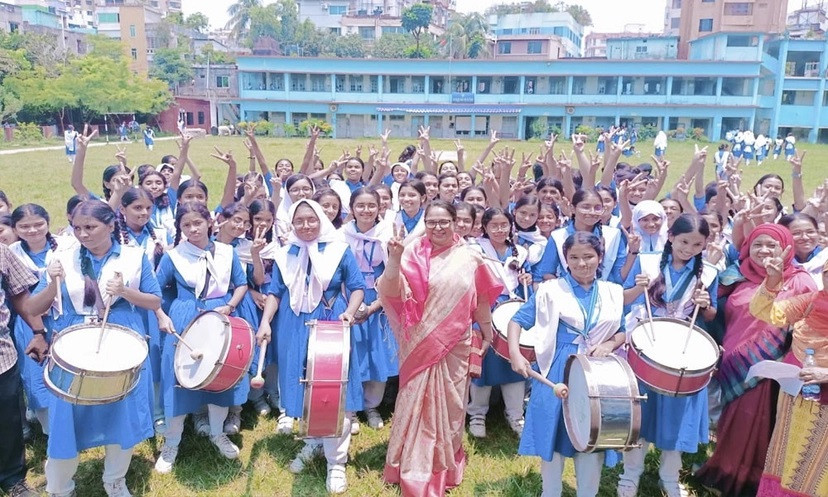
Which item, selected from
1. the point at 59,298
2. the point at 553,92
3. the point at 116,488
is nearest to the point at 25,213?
the point at 59,298

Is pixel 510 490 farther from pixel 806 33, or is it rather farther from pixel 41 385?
pixel 806 33

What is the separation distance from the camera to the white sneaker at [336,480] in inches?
168

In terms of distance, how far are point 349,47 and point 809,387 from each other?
2916 inches

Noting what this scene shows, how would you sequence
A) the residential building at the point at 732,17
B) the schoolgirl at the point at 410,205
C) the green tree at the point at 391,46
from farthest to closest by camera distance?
1. the green tree at the point at 391,46
2. the residential building at the point at 732,17
3. the schoolgirl at the point at 410,205

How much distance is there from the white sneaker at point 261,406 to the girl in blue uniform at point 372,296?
84 cm

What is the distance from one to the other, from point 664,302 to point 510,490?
163 centimetres

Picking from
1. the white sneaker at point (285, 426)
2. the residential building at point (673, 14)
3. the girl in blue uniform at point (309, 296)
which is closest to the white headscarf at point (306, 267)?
the girl in blue uniform at point (309, 296)

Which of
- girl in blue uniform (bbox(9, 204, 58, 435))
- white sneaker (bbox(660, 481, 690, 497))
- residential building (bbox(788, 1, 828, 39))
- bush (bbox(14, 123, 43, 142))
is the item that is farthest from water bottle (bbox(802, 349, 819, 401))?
residential building (bbox(788, 1, 828, 39))

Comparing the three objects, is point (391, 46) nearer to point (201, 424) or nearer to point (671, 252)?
point (201, 424)

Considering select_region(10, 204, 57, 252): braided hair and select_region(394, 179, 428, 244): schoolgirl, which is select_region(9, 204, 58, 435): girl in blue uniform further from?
select_region(394, 179, 428, 244): schoolgirl

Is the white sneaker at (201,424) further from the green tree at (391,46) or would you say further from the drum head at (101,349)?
the green tree at (391,46)

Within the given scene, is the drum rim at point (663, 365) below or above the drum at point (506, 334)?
above

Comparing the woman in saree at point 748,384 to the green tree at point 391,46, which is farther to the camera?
the green tree at point 391,46

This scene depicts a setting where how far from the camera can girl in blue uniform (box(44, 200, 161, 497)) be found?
12.1 feet
